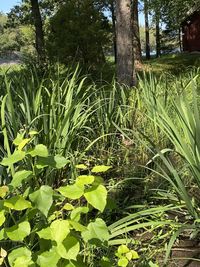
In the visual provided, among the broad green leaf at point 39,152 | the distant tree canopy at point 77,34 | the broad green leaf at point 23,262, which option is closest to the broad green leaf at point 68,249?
the broad green leaf at point 23,262

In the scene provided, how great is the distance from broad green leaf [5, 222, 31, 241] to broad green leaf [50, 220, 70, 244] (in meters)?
0.14

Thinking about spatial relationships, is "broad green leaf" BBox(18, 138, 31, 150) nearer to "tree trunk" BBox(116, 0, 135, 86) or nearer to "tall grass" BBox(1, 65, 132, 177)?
"tall grass" BBox(1, 65, 132, 177)

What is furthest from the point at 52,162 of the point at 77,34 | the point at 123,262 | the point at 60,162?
the point at 77,34

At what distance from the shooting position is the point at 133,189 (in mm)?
3379

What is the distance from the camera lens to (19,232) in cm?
171

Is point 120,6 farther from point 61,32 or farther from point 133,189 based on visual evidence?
point 61,32

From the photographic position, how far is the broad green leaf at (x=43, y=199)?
5.50 ft

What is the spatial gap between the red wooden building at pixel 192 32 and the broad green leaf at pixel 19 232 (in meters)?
35.6

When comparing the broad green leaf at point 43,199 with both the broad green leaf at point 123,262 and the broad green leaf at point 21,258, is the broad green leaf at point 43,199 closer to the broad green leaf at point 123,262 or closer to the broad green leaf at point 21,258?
the broad green leaf at point 21,258

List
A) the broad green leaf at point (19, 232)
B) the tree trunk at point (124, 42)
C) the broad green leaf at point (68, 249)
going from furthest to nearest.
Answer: the tree trunk at point (124, 42), the broad green leaf at point (19, 232), the broad green leaf at point (68, 249)

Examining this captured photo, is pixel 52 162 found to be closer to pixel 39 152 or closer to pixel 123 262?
pixel 39 152

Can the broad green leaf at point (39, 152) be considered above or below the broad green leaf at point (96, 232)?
above

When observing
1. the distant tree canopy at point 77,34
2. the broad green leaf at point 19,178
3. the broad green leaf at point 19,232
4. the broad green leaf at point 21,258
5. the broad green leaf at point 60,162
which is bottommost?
the broad green leaf at point 21,258

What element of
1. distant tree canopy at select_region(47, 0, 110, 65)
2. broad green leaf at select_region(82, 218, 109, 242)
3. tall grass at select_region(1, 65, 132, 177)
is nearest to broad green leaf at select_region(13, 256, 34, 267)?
broad green leaf at select_region(82, 218, 109, 242)
